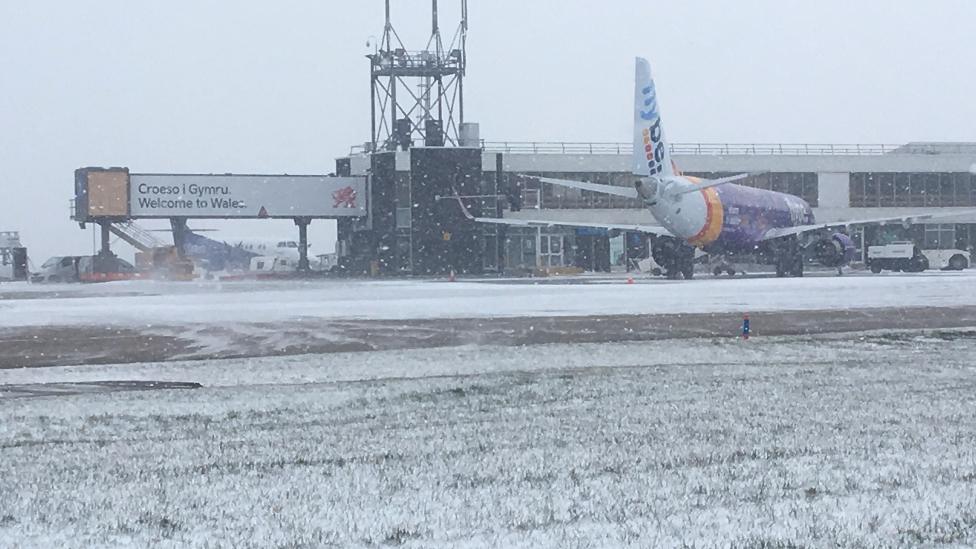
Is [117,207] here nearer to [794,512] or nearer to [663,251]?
[663,251]

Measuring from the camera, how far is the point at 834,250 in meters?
49.1

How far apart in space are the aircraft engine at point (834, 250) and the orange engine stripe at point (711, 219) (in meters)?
6.31

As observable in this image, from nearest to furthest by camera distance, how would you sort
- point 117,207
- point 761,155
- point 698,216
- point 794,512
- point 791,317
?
1. point 794,512
2. point 791,317
3. point 698,216
4. point 117,207
5. point 761,155

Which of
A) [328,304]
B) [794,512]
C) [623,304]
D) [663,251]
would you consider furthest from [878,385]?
[663,251]

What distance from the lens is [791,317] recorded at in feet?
71.3

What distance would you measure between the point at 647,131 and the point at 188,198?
103 ft

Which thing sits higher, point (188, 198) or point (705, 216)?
point (188, 198)

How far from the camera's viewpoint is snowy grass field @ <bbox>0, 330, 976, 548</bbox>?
5500mm

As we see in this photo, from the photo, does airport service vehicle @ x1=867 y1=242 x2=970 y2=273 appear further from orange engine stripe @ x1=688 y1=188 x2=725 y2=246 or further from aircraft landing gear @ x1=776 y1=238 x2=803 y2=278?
orange engine stripe @ x1=688 y1=188 x2=725 y2=246

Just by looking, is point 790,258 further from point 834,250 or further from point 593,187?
point 593,187

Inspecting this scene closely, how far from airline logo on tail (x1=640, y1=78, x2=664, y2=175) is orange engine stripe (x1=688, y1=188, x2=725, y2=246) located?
2.28 meters

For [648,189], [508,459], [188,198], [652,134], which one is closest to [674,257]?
[648,189]

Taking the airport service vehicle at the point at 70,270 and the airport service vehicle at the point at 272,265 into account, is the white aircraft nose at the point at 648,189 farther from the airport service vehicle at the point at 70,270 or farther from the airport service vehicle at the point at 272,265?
the airport service vehicle at the point at 272,265

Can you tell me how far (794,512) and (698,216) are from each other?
1542 inches
